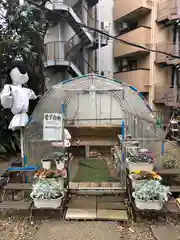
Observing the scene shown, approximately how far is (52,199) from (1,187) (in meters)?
1.71

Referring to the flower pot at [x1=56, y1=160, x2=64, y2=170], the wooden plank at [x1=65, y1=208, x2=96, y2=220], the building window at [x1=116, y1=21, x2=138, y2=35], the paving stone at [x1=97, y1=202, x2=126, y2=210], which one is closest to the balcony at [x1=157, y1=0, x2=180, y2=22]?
the building window at [x1=116, y1=21, x2=138, y2=35]

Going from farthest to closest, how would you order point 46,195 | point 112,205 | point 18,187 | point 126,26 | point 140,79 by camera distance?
point 126,26 → point 140,79 → point 18,187 → point 112,205 → point 46,195

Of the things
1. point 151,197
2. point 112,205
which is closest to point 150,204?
point 151,197

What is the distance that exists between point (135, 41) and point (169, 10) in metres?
2.12

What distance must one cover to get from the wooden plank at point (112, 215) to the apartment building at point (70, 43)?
26.5ft

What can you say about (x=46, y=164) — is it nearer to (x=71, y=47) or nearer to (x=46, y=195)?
(x=46, y=195)

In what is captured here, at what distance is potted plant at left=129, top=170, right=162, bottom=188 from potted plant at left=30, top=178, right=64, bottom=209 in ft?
4.13

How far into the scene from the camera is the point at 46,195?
3162mm

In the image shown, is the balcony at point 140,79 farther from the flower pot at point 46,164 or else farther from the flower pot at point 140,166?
the flower pot at point 46,164

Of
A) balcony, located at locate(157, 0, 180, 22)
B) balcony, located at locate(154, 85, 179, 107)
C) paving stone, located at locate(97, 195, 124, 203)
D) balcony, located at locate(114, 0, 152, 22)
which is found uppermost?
balcony, located at locate(114, 0, 152, 22)

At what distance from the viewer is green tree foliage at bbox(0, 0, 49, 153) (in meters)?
6.28

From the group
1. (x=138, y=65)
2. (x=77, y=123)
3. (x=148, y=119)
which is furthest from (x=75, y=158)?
(x=138, y=65)

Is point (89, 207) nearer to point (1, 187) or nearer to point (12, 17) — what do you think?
point (1, 187)

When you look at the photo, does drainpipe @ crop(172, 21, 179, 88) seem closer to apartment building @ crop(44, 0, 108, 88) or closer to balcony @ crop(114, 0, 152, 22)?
balcony @ crop(114, 0, 152, 22)
